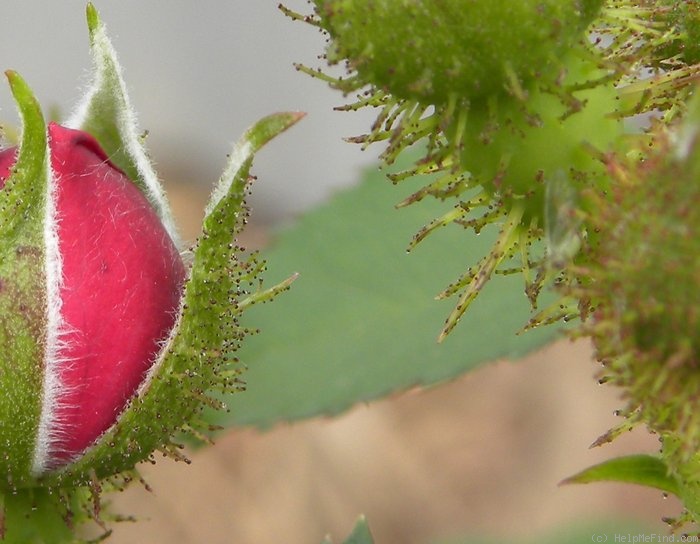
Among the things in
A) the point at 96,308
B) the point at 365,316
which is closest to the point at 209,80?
the point at 365,316

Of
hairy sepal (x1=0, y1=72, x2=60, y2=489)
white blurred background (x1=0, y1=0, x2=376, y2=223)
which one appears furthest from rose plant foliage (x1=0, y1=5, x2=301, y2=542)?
white blurred background (x1=0, y1=0, x2=376, y2=223)

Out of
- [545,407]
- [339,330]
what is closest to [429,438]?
[545,407]

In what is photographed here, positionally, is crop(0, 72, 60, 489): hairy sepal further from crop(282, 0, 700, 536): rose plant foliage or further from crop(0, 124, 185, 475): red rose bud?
crop(282, 0, 700, 536): rose plant foliage

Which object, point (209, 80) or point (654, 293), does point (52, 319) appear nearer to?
point (654, 293)

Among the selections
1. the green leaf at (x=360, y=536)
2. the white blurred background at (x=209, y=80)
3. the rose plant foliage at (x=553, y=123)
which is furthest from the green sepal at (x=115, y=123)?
the white blurred background at (x=209, y=80)

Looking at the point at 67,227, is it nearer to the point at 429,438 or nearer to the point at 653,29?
the point at 653,29

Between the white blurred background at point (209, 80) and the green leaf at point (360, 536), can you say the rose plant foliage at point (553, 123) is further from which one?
the white blurred background at point (209, 80)
